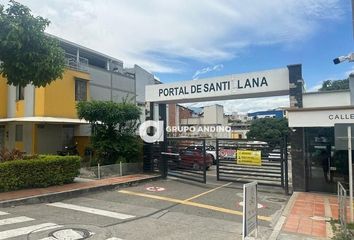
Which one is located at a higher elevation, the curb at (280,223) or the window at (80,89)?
the window at (80,89)

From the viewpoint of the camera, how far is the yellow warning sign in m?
15.1

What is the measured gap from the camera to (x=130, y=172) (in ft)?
60.3

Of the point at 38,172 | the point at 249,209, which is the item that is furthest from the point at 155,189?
the point at 249,209

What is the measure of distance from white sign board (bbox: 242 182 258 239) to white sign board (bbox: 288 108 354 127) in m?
6.75

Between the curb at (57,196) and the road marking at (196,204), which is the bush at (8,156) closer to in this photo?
the curb at (57,196)

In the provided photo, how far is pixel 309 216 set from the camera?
31.1ft

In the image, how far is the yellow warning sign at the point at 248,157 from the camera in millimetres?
15117

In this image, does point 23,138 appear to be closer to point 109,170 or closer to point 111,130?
point 111,130

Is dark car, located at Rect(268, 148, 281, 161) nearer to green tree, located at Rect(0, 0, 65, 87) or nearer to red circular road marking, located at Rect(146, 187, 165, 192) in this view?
red circular road marking, located at Rect(146, 187, 165, 192)

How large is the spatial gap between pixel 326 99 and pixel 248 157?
4012mm

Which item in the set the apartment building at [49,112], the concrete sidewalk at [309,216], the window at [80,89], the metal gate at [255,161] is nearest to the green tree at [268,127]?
the apartment building at [49,112]

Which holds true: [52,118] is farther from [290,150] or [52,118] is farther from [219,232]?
[219,232]

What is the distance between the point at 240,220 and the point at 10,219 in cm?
586

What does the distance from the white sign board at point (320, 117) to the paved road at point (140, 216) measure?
115 inches
